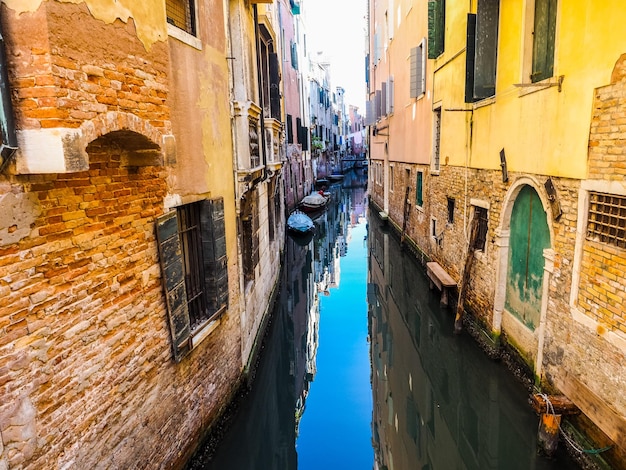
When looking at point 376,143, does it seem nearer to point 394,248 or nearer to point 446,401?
point 394,248

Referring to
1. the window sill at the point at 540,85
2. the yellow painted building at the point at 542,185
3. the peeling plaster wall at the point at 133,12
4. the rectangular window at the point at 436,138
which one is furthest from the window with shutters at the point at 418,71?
the peeling plaster wall at the point at 133,12

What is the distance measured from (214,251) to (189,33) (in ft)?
8.31

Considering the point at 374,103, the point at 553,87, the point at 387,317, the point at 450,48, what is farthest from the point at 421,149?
the point at 374,103

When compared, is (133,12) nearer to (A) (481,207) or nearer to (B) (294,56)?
(A) (481,207)

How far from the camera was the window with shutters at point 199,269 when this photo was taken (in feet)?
14.6

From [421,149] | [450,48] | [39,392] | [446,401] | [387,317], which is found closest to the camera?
[39,392]

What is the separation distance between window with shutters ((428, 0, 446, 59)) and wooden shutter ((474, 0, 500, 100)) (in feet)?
9.72

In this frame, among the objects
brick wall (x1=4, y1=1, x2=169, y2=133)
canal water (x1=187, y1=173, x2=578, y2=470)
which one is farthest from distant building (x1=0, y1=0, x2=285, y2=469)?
canal water (x1=187, y1=173, x2=578, y2=470)

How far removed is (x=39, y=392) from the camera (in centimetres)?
265

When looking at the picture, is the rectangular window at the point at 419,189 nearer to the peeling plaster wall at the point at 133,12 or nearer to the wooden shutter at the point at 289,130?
the wooden shutter at the point at 289,130

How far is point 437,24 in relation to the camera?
32.6 ft

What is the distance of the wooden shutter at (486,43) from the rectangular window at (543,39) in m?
1.09

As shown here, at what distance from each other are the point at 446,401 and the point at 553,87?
4855 millimetres

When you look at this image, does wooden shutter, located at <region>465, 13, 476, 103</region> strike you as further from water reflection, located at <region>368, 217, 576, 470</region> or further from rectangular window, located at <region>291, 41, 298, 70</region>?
rectangular window, located at <region>291, 41, 298, 70</region>
